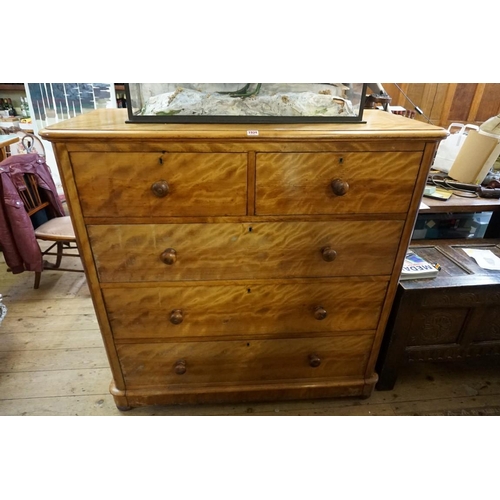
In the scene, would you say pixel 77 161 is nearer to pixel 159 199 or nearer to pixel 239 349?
pixel 159 199

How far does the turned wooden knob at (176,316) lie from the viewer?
1.20 m

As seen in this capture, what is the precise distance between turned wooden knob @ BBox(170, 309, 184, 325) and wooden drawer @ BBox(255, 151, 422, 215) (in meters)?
0.48

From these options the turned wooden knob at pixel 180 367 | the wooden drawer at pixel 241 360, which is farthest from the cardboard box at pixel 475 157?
the turned wooden knob at pixel 180 367

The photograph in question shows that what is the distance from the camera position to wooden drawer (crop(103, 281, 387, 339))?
3.90ft

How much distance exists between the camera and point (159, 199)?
3.30 ft

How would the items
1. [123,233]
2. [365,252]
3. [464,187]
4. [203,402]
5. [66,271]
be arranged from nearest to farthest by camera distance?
[123,233]
[365,252]
[203,402]
[464,187]
[66,271]

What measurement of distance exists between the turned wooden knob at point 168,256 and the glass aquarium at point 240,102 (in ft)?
1.32

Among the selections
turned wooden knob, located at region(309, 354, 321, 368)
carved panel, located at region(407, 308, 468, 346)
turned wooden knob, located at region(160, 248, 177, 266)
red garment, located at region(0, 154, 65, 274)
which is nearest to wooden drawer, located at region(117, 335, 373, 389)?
turned wooden knob, located at region(309, 354, 321, 368)

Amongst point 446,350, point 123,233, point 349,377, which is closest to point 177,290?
point 123,233

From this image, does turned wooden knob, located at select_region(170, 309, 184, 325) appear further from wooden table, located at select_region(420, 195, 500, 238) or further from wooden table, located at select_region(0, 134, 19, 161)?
wooden table, located at select_region(0, 134, 19, 161)

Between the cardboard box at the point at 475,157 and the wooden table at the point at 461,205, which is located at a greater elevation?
the cardboard box at the point at 475,157

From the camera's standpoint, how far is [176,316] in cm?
120

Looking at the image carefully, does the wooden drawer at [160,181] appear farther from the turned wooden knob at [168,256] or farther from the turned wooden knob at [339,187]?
the turned wooden knob at [339,187]

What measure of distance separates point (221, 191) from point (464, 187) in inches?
57.4
